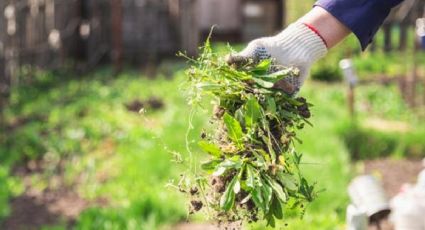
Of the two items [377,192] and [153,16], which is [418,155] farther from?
[153,16]

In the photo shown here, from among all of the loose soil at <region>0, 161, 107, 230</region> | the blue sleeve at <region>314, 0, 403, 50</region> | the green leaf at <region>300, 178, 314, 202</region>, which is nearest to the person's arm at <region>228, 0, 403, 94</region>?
the blue sleeve at <region>314, 0, 403, 50</region>

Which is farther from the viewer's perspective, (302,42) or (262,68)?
(302,42)

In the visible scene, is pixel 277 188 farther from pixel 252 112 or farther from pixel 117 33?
pixel 117 33

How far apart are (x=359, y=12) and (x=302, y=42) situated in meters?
0.20

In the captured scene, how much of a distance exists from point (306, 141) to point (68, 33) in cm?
702

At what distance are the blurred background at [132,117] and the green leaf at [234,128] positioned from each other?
0.18m

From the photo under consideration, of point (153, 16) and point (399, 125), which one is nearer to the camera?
point (399, 125)

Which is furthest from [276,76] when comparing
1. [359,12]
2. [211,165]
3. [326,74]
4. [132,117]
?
[326,74]

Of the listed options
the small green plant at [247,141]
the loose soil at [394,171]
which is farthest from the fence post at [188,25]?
the small green plant at [247,141]

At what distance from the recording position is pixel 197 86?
2.42 meters

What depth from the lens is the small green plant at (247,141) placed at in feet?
7.68

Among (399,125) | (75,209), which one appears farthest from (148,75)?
(75,209)

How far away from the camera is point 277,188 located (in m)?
2.32

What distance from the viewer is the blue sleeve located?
264 cm
